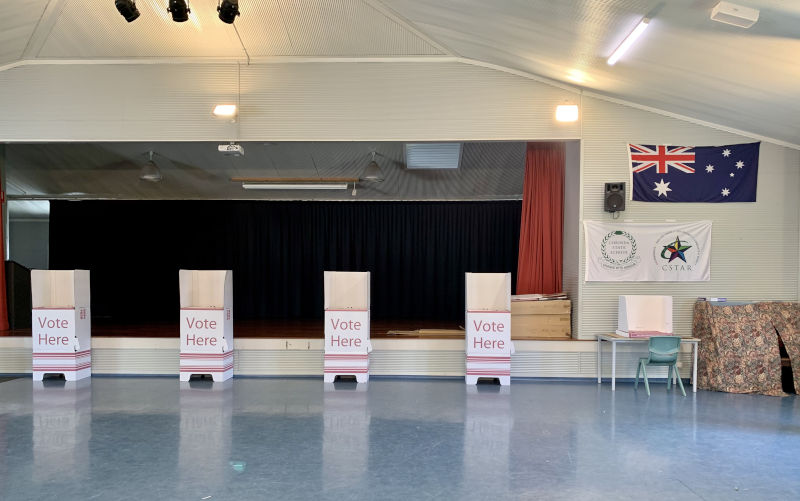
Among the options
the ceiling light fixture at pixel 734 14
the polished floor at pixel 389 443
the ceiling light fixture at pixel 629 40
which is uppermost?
the ceiling light fixture at pixel 629 40

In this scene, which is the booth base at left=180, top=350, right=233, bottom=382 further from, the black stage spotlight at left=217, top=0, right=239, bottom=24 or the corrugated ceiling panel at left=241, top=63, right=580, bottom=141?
the black stage spotlight at left=217, top=0, right=239, bottom=24

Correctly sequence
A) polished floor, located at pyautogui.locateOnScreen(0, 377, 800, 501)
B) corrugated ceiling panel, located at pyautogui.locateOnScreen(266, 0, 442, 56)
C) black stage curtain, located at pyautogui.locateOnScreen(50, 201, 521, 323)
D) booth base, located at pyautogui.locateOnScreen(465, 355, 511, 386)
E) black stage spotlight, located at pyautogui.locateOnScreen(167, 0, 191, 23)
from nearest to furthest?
polished floor, located at pyautogui.locateOnScreen(0, 377, 800, 501)
black stage spotlight, located at pyautogui.locateOnScreen(167, 0, 191, 23)
corrugated ceiling panel, located at pyautogui.locateOnScreen(266, 0, 442, 56)
booth base, located at pyautogui.locateOnScreen(465, 355, 511, 386)
black stage curtain, located at pyautogui.locateOnScreen(50, 201, 521, 323)

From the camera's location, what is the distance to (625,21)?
4969mm

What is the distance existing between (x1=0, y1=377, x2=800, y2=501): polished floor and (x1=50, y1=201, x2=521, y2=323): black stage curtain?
669 centimetres

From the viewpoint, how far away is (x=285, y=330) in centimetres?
1002

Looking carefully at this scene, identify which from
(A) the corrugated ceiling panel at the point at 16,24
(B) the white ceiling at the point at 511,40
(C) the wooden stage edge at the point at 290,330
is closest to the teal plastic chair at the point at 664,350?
(C) the wooden stage edge at the point at 290,330

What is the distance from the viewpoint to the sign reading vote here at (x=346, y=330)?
7363 millimetres

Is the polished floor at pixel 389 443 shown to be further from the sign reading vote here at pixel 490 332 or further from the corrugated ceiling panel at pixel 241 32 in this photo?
the corrugated ceiling panel at pixel 241 32

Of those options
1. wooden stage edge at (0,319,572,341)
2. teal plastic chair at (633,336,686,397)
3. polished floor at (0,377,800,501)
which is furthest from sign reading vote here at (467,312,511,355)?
teal plastic chair at (633,336,686,397)

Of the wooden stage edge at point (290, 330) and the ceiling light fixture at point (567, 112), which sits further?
the wooden stage edge at point (290, 330)

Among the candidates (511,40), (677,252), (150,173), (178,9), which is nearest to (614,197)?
(677,252)

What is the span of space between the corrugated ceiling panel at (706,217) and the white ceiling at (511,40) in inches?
13.3

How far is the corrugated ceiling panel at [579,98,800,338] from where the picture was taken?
291 inches

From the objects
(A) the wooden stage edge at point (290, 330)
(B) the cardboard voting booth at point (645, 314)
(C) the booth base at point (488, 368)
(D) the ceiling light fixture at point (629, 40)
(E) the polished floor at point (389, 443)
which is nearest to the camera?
(E) the polished floor at point (389, 443)
